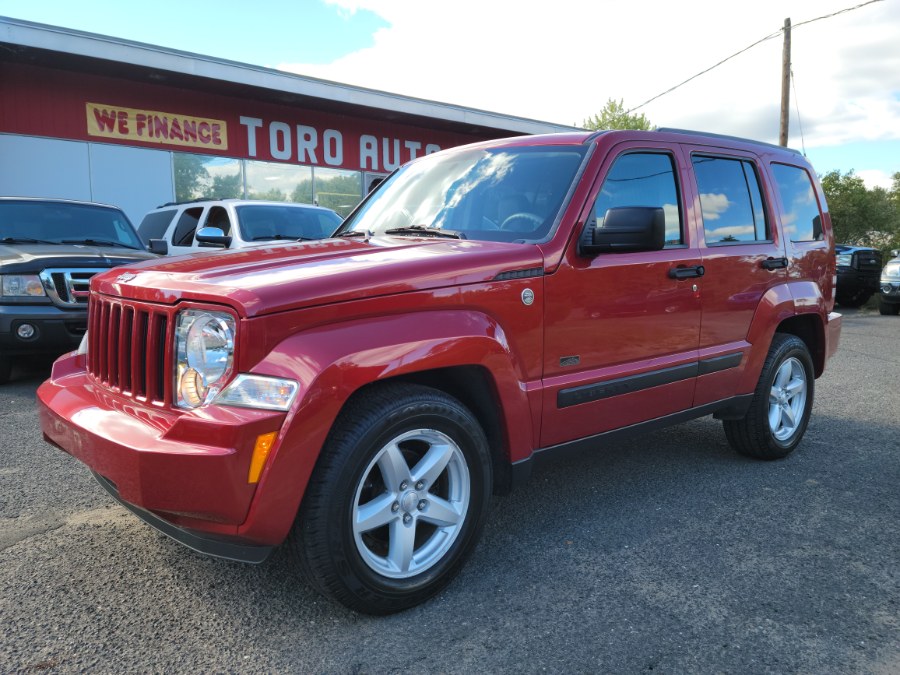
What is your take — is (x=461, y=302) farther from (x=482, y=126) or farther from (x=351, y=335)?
(x=482, y=126)

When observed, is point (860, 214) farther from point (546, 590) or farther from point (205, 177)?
point (546, 590)

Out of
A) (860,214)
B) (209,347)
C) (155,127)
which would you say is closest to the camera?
(209,347)

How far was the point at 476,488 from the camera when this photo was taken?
8.71 feet

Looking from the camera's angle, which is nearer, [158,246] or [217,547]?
[217,547]

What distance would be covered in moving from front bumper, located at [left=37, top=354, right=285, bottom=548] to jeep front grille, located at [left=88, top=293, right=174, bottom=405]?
0.09 meters

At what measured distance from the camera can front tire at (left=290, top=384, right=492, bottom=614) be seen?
7.36ft

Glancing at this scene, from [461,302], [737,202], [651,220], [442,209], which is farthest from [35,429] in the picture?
[737,202]

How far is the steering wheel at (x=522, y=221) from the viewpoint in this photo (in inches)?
119

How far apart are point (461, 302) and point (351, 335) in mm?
497

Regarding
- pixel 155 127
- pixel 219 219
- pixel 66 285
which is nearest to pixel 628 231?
pixel 66 285

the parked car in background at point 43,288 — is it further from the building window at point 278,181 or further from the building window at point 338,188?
the building window at point 338,188

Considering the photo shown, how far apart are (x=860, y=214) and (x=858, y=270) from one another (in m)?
23.3

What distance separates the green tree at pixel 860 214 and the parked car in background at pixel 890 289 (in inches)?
880

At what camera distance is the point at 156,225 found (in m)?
9.83
